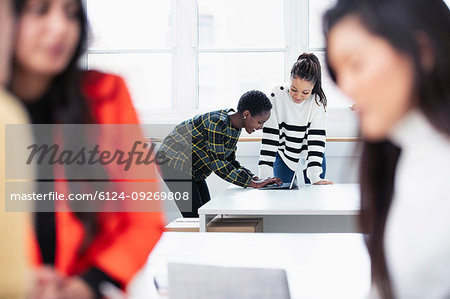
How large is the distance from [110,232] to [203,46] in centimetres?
357

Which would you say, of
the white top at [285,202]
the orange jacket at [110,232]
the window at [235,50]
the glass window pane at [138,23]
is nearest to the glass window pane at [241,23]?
the window at [235,50]

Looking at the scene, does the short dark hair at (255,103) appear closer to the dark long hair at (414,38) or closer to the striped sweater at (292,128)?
the striped sweater at (292,128)

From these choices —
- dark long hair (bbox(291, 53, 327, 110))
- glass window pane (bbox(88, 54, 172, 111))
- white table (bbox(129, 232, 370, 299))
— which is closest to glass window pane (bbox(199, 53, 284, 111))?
glass window pane (bbox(88, 54, 172, 111))

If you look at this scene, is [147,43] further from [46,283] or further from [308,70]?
[46,283]

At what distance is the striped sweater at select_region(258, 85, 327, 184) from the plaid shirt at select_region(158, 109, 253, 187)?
0.18 meters

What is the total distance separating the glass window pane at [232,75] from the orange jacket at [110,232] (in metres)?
3.41

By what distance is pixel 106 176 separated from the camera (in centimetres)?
48

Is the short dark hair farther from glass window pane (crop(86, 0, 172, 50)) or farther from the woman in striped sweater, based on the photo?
glass window pane (crop(86, 0, 172, 50))

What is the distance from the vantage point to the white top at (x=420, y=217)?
37 cm

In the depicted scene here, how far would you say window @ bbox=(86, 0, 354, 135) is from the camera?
3836mm

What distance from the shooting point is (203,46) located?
154 inches

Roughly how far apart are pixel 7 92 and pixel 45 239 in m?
0.13

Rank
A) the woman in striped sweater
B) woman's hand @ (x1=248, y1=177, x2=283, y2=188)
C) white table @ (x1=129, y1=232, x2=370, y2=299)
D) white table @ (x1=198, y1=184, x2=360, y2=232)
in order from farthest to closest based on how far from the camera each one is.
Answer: the woman in striped sweater, woman's hand @ (x1=248, y1=177, x2=283, y2=188), white table @ (x1=198, y1=184, x2=360, y2=232), white table @ (x1=129, y1=232, x2=370, y2=299)

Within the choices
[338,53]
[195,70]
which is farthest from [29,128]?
[195,70]
